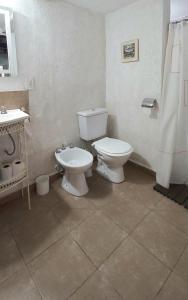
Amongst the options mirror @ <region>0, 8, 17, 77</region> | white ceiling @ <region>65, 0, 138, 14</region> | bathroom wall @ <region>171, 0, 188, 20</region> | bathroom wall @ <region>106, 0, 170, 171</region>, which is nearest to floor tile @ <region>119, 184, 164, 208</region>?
bathroom wall @ <region>106, 0, 170, 171</region>

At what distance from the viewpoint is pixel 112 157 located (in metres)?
2.03

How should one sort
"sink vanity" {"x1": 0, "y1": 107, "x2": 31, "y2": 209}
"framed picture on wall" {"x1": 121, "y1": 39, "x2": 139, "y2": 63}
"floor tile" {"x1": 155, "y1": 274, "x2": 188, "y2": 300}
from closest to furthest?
"floor tile" {"x1": 155, "y1": 274, "x2": 188, "y2": 300} < "sink vanity" {"x1": 0, "y1": 107, "x2": 31, "y2": 209} < "framed picture on wall" {"x1": 121, "y1": 39, "x2": 139, "y2": 63}

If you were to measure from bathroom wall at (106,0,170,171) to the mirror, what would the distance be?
49.0 inches

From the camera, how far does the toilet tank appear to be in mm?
2293

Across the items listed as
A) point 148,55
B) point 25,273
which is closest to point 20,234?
point 25,273

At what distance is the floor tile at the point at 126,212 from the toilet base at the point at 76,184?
32cm

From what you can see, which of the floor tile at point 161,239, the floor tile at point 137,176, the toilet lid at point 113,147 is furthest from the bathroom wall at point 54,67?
the floor tile at point 161,239

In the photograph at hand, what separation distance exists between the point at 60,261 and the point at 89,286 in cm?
27

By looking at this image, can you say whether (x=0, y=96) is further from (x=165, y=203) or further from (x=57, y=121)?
(x=165, y=203)

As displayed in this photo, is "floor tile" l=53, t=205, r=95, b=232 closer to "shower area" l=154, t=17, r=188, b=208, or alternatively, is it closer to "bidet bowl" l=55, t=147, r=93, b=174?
"bidet bowl" l=55, t=147, r=93, b=174

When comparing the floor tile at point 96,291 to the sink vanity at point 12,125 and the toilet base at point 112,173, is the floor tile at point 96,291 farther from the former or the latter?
the toilet base at point 112,173

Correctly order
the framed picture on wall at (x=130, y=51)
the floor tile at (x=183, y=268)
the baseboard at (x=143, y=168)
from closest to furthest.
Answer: the floor tile at (x=183, y=268) → the framed picture on wall at (x=130, y=51) → the baseboard at (x=143, y=168)

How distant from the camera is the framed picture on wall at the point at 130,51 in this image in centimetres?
211

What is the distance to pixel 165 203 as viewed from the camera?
190 centimetres
